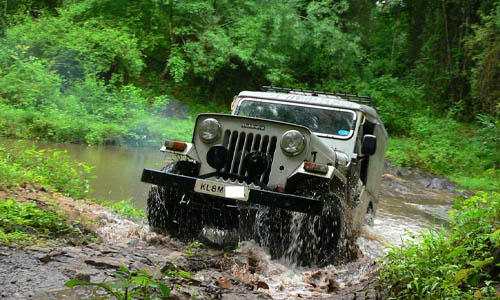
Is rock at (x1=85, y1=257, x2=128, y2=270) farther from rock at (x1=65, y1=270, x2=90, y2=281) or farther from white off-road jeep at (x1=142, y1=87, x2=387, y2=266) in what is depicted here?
white off-road jeep at (x1=142, y1=87, x2=387, y2=266)

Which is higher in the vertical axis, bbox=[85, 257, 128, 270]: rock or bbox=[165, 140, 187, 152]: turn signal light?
bbox=[165, 140, 187, 152]: turn signal light

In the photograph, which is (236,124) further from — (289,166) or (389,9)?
(389,9)

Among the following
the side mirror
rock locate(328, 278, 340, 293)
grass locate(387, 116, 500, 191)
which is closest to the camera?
rock locate(328, 278, 340, 293)

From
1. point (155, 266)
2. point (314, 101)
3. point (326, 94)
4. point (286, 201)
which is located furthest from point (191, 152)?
point (326, 94)

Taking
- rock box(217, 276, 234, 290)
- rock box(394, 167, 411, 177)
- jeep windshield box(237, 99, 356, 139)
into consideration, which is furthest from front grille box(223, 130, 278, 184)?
rock box(394, 167, 411, 177)

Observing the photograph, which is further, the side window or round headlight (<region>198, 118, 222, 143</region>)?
the side window

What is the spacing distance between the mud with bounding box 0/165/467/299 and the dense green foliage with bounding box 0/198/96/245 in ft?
0.65

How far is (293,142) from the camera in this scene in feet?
18.5

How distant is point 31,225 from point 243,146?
88.9 inches

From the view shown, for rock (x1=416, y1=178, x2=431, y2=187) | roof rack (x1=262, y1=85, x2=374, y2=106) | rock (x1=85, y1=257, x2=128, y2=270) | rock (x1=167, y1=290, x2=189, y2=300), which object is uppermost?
roof rack (x1=262, y1=85, x2=374, y2=106)

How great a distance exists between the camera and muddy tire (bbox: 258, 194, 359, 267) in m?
5.57

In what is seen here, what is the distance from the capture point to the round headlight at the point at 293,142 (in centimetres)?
561

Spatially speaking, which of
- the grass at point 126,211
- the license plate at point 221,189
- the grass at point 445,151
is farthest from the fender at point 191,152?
the grass at point 445,151

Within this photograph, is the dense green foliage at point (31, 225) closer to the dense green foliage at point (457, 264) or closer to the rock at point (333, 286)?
the rock at point (333, 286)
